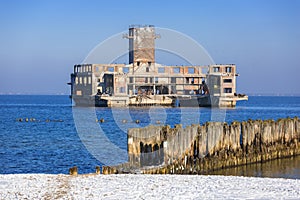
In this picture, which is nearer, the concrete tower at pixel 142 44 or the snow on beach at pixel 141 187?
the snow on beach at pixel 141 187

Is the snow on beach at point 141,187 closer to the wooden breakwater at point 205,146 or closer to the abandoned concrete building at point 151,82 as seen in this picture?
the wooden breakwater at point 205,146

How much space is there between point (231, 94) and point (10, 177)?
98423 mm

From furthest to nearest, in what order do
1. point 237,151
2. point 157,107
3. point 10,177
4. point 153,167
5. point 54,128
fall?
point 157,107 < point 54,128 < point 237,151 < point 153,167 < point 10,177

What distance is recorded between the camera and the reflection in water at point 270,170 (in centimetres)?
2577

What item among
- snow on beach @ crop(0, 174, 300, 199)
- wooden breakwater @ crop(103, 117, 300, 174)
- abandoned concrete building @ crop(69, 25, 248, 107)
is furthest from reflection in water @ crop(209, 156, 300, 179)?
abandoned concrete building @ crop(69, 25, 248, 107)

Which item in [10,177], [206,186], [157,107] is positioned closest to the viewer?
[206,186]

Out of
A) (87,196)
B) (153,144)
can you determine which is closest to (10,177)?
(87,196)

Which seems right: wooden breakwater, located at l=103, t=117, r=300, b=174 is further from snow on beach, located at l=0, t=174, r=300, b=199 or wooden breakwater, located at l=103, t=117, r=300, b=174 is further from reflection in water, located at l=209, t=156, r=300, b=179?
snow on beach, located at l=0, t=174, r=300, b=199

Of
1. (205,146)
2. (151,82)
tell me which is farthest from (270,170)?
(151,82)

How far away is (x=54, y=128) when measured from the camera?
2320 inches

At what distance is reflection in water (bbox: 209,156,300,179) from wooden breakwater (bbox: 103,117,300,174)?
1.31ft

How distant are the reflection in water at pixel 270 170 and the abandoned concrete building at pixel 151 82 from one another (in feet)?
271

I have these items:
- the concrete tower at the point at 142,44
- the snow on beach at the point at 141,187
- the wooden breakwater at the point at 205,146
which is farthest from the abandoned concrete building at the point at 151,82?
the snow on beach at the point at 141,187

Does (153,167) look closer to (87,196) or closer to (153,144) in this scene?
(153,144)
